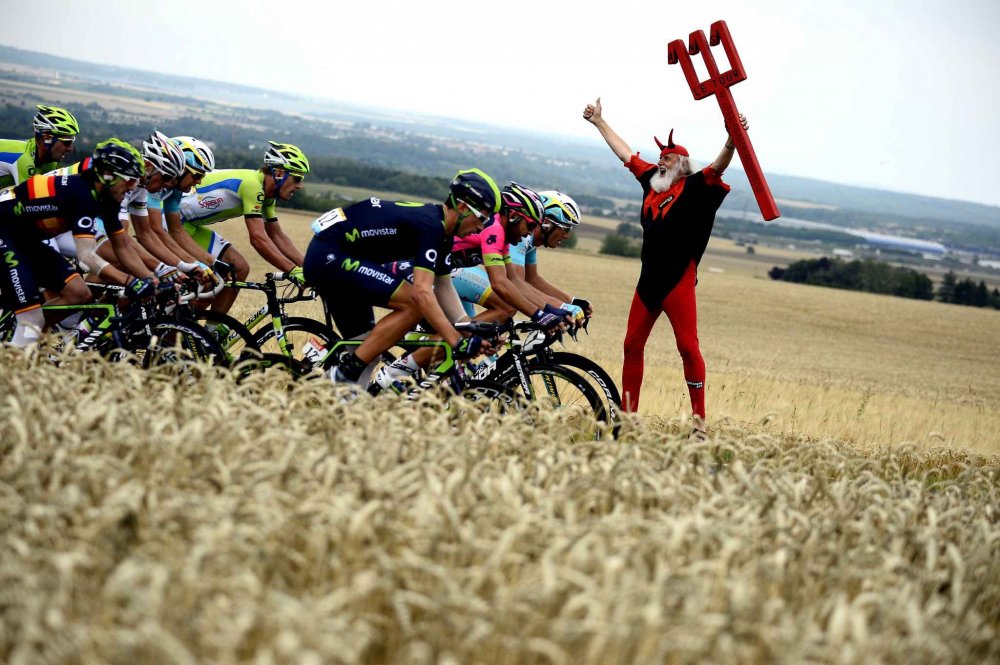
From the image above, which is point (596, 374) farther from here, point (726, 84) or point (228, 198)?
point (228, 198)

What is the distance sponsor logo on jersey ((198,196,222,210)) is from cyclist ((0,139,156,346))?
1678 mm

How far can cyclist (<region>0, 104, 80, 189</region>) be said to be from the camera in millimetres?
10992

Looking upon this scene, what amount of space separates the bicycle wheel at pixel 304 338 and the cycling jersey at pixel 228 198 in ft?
4.43

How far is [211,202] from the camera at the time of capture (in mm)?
10047

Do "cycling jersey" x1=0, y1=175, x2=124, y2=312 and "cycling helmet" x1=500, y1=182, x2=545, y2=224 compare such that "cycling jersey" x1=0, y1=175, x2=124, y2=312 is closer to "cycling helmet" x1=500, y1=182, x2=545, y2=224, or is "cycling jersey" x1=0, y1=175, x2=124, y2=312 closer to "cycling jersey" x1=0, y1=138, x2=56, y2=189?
"cycling jersey" x1=0, y1=138, x2=56, y2=189

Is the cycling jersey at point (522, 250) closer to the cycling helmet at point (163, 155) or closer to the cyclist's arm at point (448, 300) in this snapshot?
the cyclist's arm at point (448, 300)

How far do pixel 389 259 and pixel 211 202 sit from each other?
8.87ft

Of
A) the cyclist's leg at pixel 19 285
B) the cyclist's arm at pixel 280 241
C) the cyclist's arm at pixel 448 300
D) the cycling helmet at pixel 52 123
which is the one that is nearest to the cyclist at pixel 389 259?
the cyclist's arm at pixel 448 300

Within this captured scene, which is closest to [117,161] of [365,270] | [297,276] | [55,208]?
[55,208]

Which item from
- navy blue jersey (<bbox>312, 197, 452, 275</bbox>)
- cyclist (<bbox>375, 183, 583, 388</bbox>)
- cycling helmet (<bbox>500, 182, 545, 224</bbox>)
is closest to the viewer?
navy blue jersey (<bbox>312, 197, 452, 275</bbox>)

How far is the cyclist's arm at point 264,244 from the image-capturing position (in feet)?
31.9

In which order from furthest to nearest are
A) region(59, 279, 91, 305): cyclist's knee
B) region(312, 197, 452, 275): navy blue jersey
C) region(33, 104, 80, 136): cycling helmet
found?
region(33, 104, 80, 136): cycling helmet < region(59, 279, 91, 305): cyclist's knee < region(312, 197, 452, 275): navy blue jersey

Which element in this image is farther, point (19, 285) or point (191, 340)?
point (19, 285)

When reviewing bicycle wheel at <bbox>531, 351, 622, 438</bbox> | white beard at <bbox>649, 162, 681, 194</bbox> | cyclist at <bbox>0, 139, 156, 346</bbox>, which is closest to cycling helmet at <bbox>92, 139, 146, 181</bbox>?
cyclist at <bbox>0, 139, 156, 346</bbox>
